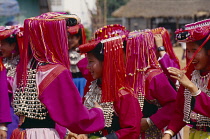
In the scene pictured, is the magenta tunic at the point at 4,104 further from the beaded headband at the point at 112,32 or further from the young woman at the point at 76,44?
the young woman at the point at 76,44

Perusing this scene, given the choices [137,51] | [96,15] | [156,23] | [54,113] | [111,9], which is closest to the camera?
[54,113]

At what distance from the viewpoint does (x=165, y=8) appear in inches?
1304

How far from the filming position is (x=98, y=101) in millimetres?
3453

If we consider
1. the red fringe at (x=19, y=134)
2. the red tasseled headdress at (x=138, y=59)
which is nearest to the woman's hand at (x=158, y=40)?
the red tasseled headdress at (x=138, y=59)

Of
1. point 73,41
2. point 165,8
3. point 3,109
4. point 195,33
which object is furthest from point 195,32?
point 165,8

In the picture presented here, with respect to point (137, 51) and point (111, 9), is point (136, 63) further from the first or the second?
point (111, 9)

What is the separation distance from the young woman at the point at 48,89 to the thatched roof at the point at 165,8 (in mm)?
29529

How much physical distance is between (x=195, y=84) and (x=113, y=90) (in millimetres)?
728

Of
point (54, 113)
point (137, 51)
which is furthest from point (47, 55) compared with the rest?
point (137, 51)

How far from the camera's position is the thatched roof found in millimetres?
31984

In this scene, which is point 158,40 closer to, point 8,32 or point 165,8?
point 8,32

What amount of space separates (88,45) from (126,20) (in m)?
32.2

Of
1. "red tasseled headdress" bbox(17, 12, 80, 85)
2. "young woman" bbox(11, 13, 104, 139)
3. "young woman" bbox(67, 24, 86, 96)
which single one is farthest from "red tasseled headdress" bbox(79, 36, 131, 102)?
"young woman" bbox(67, 24, 86, 96)

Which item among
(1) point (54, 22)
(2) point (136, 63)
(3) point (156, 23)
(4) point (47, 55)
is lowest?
(3) point (156, 23)
